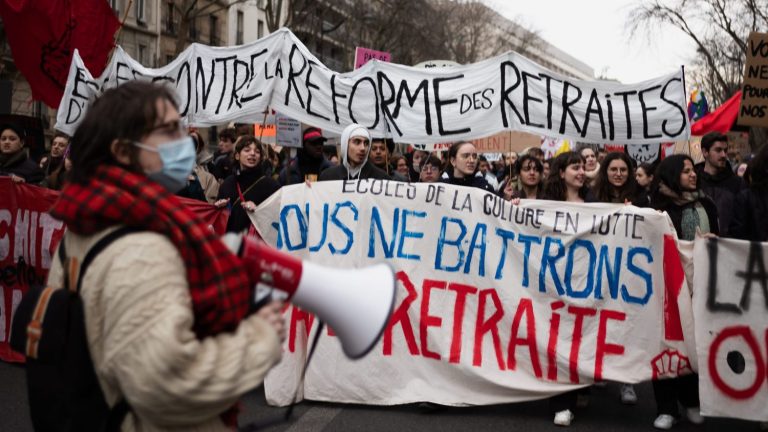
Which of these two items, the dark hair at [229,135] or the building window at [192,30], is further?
the building window at [192,30]

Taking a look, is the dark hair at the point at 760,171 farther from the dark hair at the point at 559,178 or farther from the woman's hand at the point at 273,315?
the woman's hand at the point at 273,315

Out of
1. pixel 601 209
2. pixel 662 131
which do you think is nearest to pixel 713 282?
pixel 601 209

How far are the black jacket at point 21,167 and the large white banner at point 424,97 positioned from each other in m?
1.50

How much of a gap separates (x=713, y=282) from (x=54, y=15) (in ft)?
22.7

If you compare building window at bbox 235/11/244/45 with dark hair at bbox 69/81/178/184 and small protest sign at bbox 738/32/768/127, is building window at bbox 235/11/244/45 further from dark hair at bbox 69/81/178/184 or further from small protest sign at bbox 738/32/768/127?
dark hair at bbox 69/81/178/184

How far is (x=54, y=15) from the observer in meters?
8.76

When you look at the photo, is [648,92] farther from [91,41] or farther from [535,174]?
[91,41]

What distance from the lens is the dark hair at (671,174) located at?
5.72 meters

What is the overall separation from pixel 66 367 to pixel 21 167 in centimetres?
654

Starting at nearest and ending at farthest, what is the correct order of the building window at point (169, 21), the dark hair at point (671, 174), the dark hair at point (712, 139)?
the dark hair at point (671, 174) → the dark hair at point (712, 139) → the building window at point (169, 21)

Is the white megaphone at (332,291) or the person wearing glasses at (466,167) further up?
the person wearing glasses at (466,167)

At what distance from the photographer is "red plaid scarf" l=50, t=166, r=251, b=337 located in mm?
1955

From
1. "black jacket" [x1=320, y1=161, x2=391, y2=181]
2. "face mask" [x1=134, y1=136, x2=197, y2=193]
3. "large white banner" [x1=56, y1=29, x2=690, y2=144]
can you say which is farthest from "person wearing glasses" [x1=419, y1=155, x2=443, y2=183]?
"face mask" [x1=134, y1=136, x2=197, y2=193]

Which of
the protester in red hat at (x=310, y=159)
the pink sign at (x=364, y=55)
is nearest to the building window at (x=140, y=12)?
the pink sign at (x=364, y=55)
